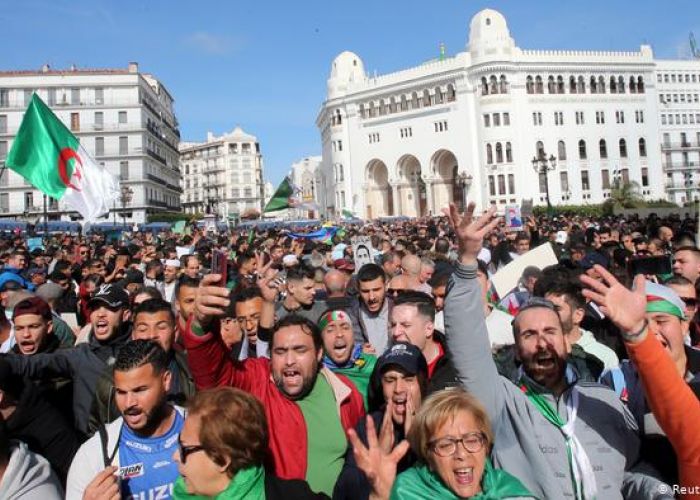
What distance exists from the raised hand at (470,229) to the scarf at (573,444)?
0.69 meters

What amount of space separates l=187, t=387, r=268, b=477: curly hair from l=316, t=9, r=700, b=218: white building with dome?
184 ft

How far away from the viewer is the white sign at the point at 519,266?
7355 millimetres

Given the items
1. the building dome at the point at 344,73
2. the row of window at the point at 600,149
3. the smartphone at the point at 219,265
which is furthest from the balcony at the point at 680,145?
the smartphone at the point at 219,265

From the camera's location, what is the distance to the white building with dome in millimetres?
59000

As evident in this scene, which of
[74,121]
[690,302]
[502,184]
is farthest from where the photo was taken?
[502,184]

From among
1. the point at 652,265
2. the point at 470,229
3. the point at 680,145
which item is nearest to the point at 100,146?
the point at 652,265

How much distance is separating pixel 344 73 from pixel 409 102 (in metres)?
12.4

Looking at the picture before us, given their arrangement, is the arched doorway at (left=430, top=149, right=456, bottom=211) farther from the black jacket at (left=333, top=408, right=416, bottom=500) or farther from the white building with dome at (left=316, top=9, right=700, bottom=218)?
the black jacket at (left=333, top=408, right=416, bottom=500)

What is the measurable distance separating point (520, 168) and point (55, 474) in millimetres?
58928

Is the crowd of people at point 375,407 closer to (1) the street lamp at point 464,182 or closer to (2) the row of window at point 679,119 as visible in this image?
(1) the street lamp at point 464,182

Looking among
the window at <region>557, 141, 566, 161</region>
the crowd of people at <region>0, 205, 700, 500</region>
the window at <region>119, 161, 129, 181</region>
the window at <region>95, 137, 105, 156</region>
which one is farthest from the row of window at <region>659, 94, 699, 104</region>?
the crowd of people at <region>0, 205, 700, 500</region>

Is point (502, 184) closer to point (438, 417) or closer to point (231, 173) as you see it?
point (438, 417)

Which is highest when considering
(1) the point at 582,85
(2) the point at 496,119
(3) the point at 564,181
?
(1) the point at 582,85

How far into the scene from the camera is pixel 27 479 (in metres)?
2.64
